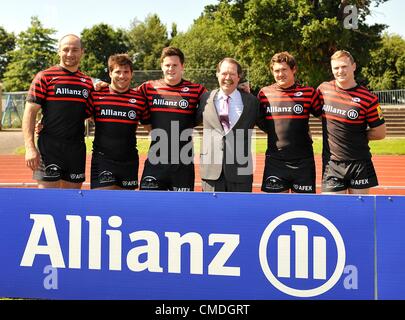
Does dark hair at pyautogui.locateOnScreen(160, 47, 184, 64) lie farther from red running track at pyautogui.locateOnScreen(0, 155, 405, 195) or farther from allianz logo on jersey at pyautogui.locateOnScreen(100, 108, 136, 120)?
red running track at pyautogui.locateOnScreen(0, 155, 405, 195)

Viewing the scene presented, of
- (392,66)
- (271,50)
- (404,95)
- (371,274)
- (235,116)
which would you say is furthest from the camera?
(392,66)

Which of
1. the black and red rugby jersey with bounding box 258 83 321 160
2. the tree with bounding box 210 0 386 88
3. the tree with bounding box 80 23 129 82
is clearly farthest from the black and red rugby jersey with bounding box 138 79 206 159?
the tree with bounding box 80 23 129 82

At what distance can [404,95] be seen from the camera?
4016 cm

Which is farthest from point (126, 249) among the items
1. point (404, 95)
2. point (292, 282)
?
point (404, 95)

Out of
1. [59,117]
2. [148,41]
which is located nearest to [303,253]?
[59,117]

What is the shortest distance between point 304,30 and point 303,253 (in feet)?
83.4

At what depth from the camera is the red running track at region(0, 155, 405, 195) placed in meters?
11.7

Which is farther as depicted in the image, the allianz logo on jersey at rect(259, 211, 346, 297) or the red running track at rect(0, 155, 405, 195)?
the red running track at rect(0, 155, 405, 195)

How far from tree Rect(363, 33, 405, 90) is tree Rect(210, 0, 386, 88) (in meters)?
22.0

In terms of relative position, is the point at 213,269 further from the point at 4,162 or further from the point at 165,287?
the point at 4,162

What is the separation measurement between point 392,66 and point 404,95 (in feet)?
55.3

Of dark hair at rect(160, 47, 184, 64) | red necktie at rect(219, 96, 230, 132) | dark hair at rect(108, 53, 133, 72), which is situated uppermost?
dark hair at rect(160, 47, 184, 64)

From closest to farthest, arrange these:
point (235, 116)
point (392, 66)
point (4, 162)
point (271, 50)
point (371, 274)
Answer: point (371, 274), point (235, 116), point (4, 162), point (271, 50), point (392, 66)

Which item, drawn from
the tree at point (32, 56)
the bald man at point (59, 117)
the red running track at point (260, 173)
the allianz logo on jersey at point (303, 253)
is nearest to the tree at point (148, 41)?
the tree at point (32, 56)
